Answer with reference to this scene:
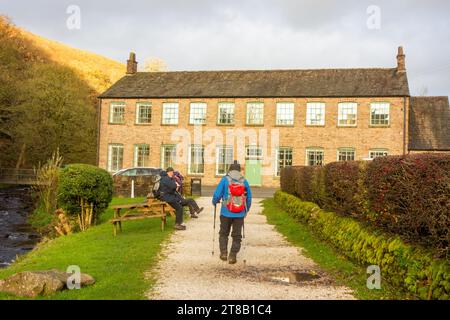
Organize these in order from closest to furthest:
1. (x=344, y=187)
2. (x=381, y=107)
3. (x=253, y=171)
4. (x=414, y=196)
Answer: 1. (x=414, y=196)
2. (x=344, y=187)
3. (x=381, y=107)
4. (x=253, y=171)

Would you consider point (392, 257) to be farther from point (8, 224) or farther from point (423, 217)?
point (8, 224)

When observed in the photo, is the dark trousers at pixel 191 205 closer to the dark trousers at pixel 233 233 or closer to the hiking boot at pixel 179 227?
the hiking boot at pixel 179 227

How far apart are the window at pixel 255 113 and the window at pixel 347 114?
565 centimetres

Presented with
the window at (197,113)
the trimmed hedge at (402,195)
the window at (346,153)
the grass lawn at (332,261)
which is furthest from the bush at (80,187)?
the window at (346,153)

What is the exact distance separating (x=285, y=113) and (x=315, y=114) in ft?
7.13

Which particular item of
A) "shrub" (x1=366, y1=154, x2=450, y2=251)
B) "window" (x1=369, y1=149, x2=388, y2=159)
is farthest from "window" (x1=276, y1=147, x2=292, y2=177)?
"shrub" (x1=366, y1=154, x2=450, y2=251)

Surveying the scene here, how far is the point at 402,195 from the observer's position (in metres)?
6.72

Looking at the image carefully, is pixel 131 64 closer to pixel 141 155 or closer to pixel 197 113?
pixel 197 113

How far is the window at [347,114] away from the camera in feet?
109

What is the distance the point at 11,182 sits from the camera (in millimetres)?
40594

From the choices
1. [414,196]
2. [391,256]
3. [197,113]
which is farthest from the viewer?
[197,113]

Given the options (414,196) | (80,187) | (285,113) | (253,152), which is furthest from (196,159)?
(414,196)

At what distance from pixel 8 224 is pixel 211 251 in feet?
39.8

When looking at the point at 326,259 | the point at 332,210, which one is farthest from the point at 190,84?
the point at 326,259
